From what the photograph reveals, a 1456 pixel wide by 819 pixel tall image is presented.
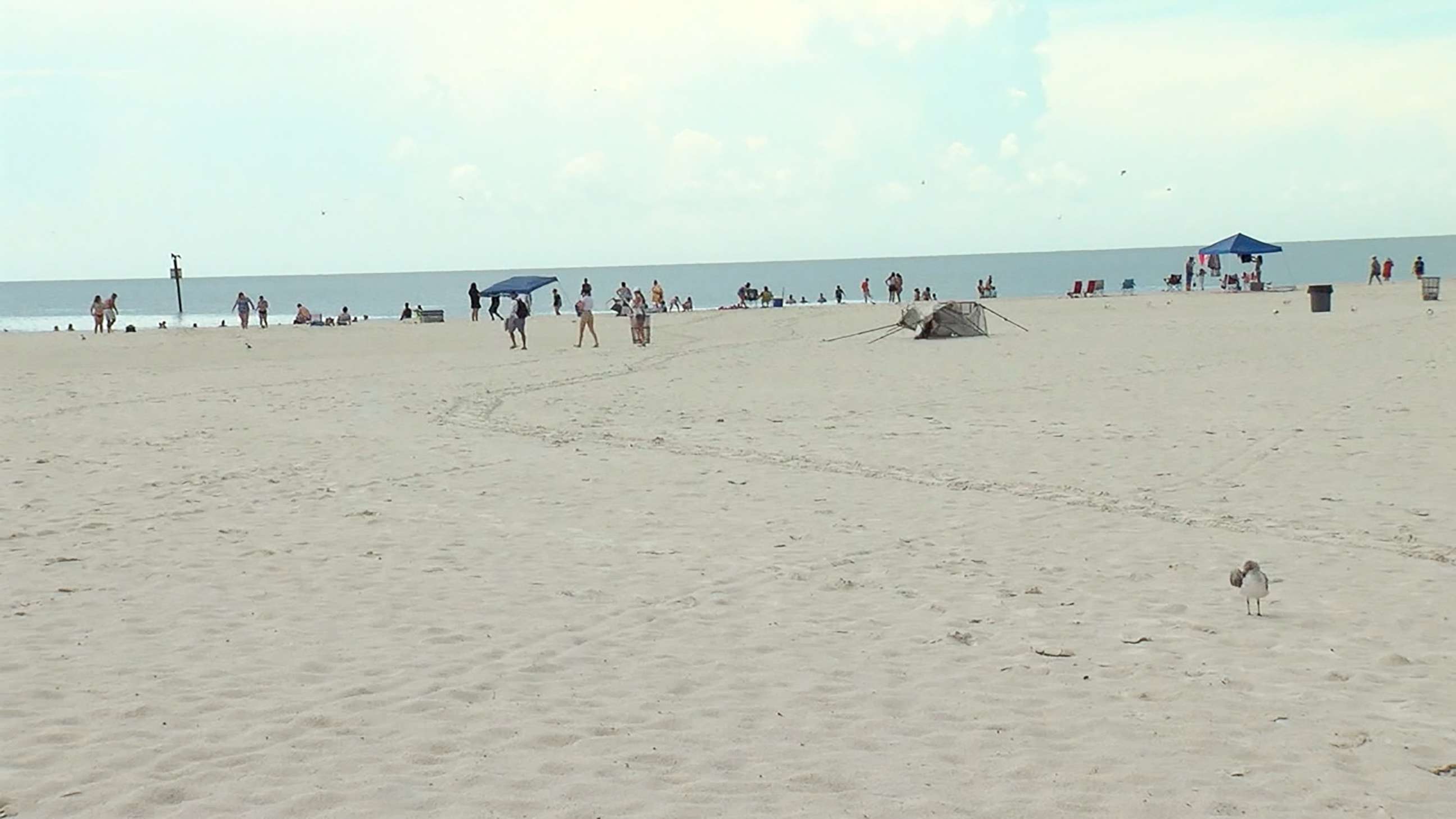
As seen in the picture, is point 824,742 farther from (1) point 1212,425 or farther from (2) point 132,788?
(1) point 1212,425

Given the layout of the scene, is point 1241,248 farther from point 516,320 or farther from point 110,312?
point 110,312

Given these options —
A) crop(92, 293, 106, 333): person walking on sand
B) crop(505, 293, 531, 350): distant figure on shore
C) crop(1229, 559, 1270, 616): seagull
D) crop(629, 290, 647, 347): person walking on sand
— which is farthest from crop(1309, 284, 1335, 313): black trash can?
crop(92, 293, 106, 333): person walking on sand

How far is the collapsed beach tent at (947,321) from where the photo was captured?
2733 centimetres

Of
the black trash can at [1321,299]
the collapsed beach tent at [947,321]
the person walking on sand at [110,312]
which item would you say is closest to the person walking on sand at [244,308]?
the person walking on sand at [110,312]

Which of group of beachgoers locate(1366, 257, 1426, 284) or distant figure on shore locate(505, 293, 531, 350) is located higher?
group of beachgoers locate(1366, 257, 1426, 284)

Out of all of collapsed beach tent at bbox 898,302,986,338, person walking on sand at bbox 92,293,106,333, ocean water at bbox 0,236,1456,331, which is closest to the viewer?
collapsed beach tent at bbox 898,302,986,338

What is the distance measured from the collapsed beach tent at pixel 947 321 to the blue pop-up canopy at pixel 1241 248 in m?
19.9

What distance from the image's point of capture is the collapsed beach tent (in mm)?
27328

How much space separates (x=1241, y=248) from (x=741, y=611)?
41.8 meters

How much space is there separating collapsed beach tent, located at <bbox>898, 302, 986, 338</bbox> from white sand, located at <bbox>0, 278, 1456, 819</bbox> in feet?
36.6

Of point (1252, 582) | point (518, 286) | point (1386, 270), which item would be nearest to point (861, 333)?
point (518, 286)

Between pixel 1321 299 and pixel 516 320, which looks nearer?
pixel 516 320

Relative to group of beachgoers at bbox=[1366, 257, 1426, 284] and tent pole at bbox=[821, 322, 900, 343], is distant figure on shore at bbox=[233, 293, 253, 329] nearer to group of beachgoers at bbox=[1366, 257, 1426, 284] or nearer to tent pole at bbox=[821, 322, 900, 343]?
tent pole at bbox=[821, 322, 900, 343]

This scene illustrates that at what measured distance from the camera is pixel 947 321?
1081 inches
